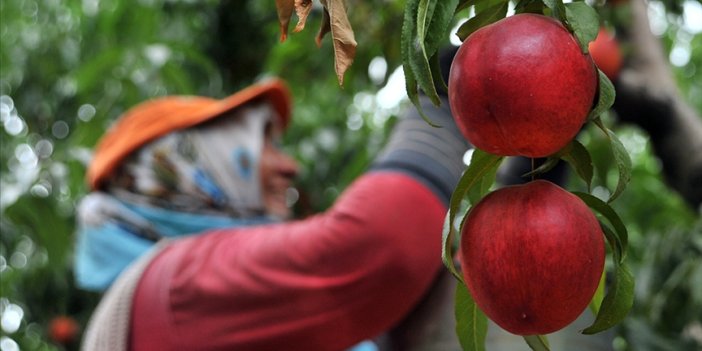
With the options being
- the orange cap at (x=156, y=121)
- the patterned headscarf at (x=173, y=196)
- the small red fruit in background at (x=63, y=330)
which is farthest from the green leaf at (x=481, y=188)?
the small red fruit in background at (x=63, y=330)

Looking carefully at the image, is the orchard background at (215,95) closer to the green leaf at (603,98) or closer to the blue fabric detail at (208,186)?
the blue fabric detail at (208,186)

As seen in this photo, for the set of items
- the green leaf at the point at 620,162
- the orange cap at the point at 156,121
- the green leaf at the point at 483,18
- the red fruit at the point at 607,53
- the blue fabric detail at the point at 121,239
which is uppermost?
the green leaf at the point at 483,18

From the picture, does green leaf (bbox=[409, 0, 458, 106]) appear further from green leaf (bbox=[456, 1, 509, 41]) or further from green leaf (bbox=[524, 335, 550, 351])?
green leaf (bbox=[524, 335, 550, 351])

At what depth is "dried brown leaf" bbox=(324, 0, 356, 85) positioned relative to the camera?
736mm

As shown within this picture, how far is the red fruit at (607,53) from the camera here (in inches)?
83.1

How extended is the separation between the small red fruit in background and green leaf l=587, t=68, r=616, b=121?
11.9 ft

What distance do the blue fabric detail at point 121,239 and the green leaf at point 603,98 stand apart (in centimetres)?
165

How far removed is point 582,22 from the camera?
0.73 metres

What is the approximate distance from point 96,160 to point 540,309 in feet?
6.09

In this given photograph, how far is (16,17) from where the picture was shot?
5.02m

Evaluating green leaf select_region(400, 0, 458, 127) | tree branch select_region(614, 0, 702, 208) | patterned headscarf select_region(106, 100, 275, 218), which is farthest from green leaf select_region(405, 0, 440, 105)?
patterned headscarf select_region(106, 100, 275, 218)

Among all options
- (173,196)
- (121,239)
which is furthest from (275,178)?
(121,239)

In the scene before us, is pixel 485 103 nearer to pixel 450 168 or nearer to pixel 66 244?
pixel 450 168

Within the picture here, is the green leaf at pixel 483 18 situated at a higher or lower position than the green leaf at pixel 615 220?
higher
